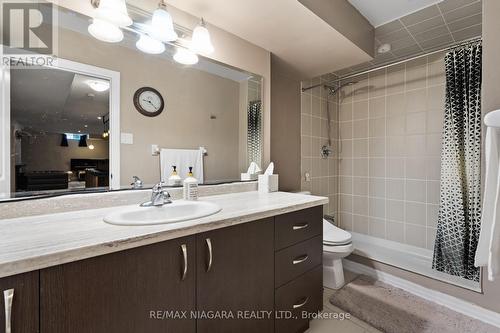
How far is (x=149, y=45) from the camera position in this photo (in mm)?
1322

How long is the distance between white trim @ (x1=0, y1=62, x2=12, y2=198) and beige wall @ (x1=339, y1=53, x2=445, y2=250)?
305 centimetres

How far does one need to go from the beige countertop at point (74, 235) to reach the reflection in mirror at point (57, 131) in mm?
174

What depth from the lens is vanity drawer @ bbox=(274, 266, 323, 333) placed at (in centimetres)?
119

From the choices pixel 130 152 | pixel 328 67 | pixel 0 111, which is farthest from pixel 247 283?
pixel 328 67

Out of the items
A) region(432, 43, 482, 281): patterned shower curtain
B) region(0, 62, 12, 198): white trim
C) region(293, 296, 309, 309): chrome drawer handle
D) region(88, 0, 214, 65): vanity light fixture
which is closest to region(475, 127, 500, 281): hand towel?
region(293, 296, 309, 309): chrome drawer handle

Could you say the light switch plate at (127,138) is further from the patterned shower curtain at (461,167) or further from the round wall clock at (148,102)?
the patterned shower curtain at (461,167)

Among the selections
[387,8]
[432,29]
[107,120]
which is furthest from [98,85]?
[432,29]

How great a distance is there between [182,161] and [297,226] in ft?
2.69

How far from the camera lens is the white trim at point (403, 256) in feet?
5.60

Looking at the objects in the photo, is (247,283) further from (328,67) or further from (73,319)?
(328,67)

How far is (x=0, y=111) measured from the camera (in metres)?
0.94

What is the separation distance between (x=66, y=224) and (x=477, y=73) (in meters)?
2.90

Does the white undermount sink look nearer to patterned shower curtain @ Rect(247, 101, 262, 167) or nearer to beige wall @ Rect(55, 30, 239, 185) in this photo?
beige wall @ Rect(55, 30, 239, 185)

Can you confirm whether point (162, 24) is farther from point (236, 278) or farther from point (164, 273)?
point (236, 278)
